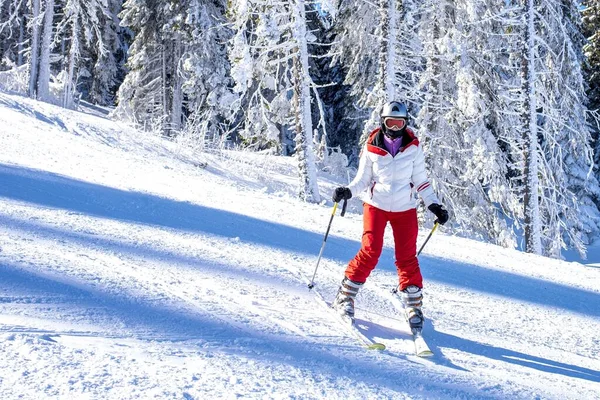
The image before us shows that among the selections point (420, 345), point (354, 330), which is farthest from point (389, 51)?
point (420, 345)

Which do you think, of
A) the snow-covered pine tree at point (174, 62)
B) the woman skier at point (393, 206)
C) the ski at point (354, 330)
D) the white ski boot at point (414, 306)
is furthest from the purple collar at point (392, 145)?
the snow-covered pine tree at point (174, 62)

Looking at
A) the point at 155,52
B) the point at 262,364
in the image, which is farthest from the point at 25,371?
the point at 155,52

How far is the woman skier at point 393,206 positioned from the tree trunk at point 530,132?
34.3 feet

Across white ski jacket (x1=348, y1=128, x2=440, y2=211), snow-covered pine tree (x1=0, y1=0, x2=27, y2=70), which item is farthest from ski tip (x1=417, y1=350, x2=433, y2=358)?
A: snow-covered pine tree (x1=0, y1=0, x2=27, y2=70)

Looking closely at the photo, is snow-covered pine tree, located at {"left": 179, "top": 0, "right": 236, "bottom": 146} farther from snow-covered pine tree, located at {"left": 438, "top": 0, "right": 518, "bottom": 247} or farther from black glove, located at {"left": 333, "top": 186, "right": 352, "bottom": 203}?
black glove, located at {"left": 333, "top": 186, "right": 352, "bottom": 203}

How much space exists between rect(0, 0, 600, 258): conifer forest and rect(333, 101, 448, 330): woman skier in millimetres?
8537

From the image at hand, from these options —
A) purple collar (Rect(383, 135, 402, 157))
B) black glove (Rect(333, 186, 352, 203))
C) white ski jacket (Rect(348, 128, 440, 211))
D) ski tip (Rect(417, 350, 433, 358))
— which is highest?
purple collar (Rect(383, 135, 402, 157))

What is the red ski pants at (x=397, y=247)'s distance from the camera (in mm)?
4570

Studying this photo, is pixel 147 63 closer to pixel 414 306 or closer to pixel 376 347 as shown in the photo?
pixel 414 306

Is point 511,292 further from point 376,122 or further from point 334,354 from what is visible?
point 376,122

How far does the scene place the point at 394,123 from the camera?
4555 mm

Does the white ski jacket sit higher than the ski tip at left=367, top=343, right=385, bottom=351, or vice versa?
the white ski jacket

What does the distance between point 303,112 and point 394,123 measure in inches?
357

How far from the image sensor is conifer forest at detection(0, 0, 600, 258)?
45.5 feet
